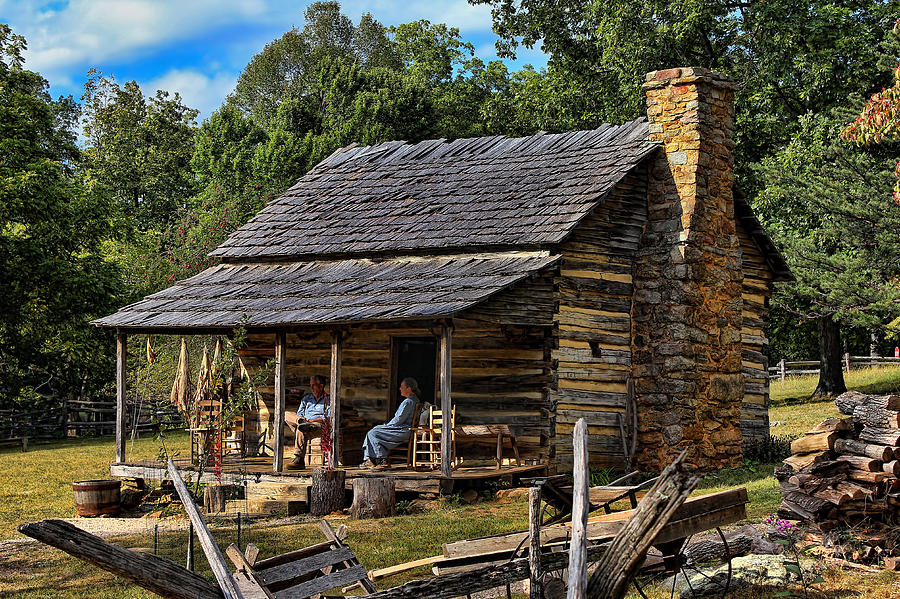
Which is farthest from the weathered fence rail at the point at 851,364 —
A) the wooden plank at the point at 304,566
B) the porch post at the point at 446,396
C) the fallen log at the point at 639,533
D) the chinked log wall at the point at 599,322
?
the fallen log at the point at 639,533

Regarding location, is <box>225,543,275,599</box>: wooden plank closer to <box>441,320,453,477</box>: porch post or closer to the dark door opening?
<box>441,320,453,477</box>: porch post

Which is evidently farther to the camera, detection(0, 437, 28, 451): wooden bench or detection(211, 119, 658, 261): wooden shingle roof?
detection(0, 437, 28, 451): wooden bench

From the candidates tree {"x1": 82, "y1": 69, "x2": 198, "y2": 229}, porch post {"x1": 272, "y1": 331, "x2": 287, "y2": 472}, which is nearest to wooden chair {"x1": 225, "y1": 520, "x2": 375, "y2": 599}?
porch post {"x1": 272, "y1": 331, "x2": 287, "y2": 472}

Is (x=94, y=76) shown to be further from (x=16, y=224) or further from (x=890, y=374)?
(x=890, y=374)

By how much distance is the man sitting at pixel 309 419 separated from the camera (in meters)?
16.2

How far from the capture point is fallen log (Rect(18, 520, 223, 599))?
5.25 metres

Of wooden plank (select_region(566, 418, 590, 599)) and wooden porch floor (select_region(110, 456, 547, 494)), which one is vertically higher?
wooden plank (select_region(566, 418, 590, 599))

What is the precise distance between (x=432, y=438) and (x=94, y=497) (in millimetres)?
5146

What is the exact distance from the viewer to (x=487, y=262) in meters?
16.5

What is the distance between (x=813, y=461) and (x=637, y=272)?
779cm

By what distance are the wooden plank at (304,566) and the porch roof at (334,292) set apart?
625 centimetres

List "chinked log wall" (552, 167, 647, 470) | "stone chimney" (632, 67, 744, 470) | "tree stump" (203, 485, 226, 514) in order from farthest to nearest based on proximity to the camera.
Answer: "stone chimney" (632, 67, 744, 470)
"chinked log wall" (552, 167, 647, 470)
"tree stump" (203, 485, 226, 514)

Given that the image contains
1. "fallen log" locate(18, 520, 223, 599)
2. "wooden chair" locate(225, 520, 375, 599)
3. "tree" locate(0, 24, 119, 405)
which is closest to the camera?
"fallen log" locate(18, 520, 223, 599)

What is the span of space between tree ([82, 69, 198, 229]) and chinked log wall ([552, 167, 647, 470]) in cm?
3213
